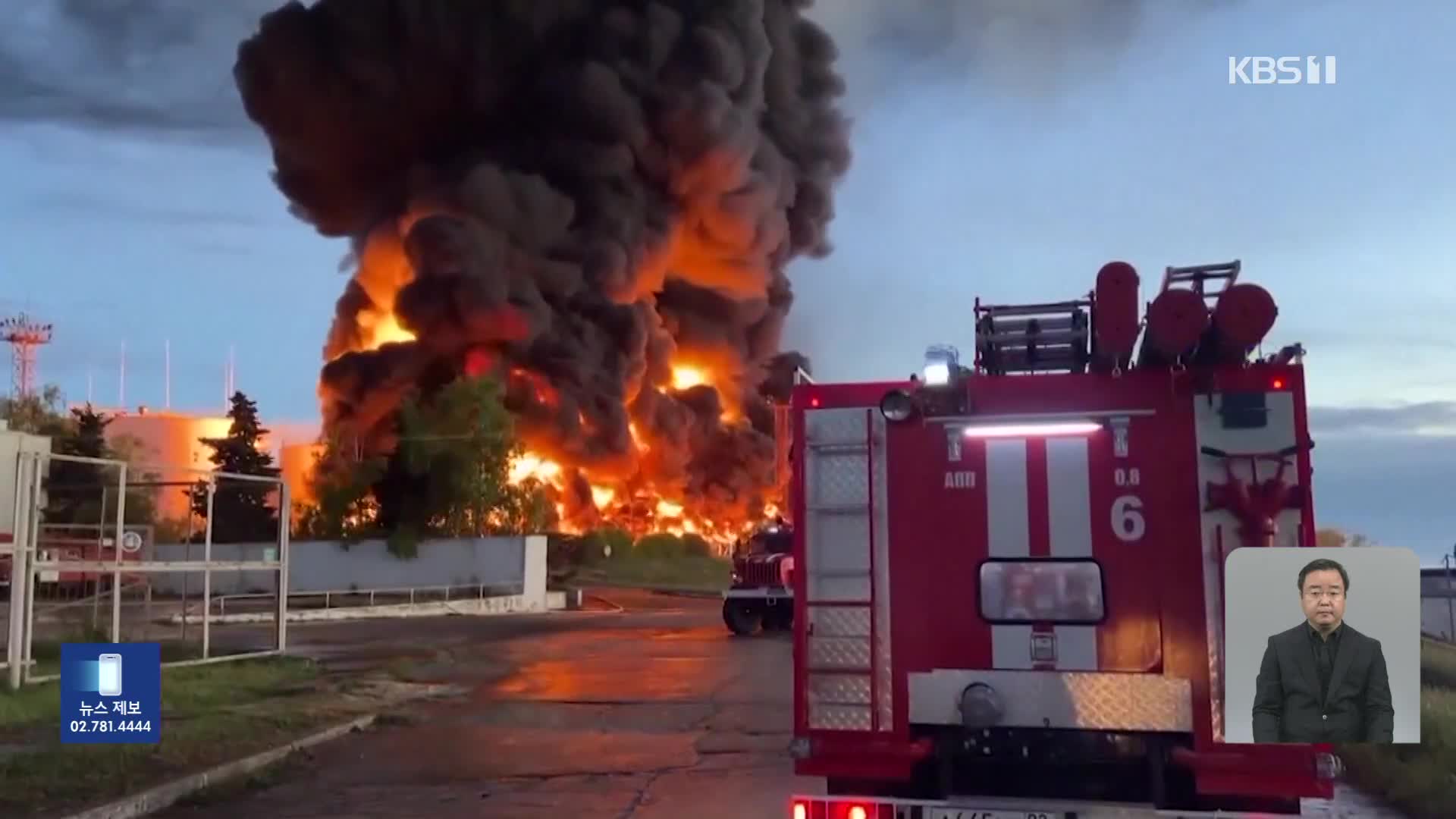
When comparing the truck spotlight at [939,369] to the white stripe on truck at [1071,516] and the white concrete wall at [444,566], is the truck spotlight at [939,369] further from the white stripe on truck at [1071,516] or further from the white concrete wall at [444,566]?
the white concrete wall at [444,566]

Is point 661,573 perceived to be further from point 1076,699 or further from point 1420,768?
point 1076,699

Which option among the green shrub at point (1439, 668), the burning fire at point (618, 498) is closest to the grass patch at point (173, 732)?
the green shrub at point (1439, 668)

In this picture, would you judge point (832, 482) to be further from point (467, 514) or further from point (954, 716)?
point (467, 514)

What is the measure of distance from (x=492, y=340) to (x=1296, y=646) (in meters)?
46.5

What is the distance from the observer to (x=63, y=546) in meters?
19.0

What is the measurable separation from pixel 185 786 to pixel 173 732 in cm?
183

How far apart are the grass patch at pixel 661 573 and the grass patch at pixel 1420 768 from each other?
116 feet

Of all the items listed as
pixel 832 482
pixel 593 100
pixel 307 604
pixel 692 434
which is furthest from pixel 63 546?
pixel 692 434

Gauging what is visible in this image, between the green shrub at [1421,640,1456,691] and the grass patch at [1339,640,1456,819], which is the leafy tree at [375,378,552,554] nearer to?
the green shrub at [1421,640,1456,691]

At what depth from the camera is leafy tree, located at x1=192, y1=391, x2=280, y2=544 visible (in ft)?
144

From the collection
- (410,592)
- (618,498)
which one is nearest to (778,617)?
(410,592)

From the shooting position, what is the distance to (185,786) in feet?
27.1

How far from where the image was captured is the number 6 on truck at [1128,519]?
198 inches

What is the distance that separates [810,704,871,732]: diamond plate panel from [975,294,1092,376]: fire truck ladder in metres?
1.57
